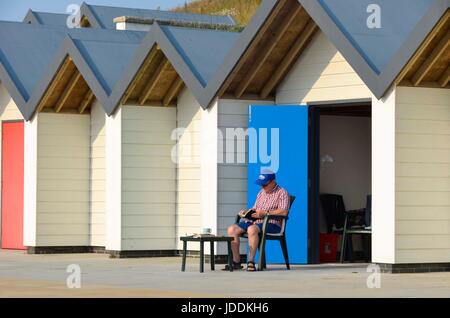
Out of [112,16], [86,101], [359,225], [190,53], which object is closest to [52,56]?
[86,101]

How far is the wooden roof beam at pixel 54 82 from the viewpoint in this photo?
2408cm

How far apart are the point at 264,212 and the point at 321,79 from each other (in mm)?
2952

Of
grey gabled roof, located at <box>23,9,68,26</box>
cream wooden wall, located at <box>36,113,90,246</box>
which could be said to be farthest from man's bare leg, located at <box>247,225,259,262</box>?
grey gabled roof, located at <box>23,9,68,26</box>

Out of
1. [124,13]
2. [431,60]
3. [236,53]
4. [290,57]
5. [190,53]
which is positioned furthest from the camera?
[124,13]

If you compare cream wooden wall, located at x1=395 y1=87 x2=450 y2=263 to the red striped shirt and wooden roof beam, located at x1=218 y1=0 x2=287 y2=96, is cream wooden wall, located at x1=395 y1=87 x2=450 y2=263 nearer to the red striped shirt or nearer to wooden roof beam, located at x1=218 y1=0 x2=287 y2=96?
the red striped shirt

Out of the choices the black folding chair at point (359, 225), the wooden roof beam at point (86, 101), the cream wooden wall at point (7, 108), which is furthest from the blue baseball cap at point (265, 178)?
the cream wooden wall at point (7, 108)

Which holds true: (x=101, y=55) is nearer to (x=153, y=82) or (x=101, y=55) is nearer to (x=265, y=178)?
(x=153, y=82)

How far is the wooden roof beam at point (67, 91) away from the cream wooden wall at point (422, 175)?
25.5 ft

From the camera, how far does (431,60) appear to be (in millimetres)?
18297

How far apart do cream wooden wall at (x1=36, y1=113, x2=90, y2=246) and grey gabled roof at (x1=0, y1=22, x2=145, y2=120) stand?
2.12 ft

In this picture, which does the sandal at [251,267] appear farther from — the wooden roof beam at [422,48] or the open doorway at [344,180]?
the wooden roof beam at [422,48]

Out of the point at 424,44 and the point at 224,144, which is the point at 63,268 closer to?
the point at 224,144

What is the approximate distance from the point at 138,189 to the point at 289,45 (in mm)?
3989

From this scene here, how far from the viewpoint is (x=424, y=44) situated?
703 inches
